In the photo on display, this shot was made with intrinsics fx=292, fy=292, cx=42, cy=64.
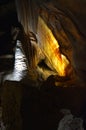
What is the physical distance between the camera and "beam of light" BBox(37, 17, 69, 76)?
19.8 ft

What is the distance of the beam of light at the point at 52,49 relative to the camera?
605 cm

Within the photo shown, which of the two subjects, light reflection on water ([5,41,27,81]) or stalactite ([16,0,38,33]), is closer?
stalactite ([16,0,38,33])

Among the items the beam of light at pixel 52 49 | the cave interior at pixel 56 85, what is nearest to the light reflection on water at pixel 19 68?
the cave interior at pixel 56 85

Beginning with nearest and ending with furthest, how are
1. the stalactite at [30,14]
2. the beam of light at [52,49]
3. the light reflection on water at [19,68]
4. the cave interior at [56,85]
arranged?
the cave interior at [56,85] → the beam of light at [52,49] → the stalactite at [30,14] → the light reflection on water at [19,68]

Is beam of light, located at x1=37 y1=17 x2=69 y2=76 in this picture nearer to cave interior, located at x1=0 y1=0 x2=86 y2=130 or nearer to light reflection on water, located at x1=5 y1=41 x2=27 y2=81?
cave interior, located at x1=0 y1=0 x2=86 y2=130

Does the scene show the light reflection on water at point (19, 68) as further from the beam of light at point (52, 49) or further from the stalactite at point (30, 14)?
the beam of light at point (52, 49)

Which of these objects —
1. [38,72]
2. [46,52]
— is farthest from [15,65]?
[46,52]

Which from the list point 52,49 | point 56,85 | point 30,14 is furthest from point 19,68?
point 56,85

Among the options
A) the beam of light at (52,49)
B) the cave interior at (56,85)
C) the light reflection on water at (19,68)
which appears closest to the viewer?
the cave interior at (56,85)

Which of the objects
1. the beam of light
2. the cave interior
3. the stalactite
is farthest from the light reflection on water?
the beam of light

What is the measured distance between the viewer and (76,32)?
4.76 m

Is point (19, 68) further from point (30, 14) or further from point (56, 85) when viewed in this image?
point (56, 85)

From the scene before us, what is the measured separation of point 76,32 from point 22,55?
3.94 m

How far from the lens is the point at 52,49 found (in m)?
6.25
